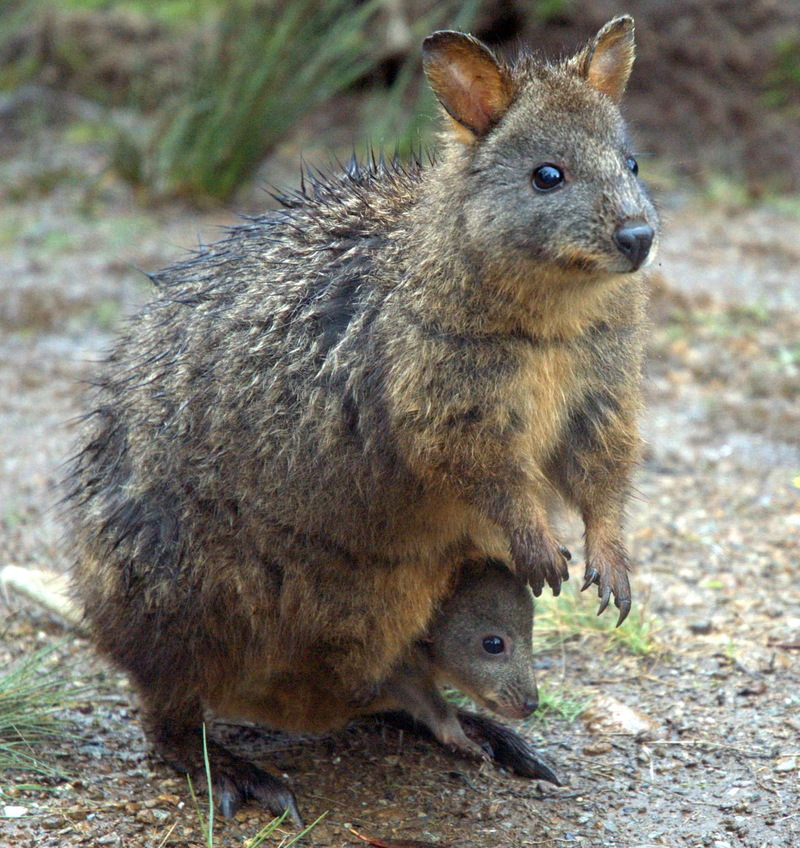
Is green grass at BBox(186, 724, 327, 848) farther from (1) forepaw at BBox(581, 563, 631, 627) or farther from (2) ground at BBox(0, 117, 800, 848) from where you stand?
(1) forepaw at BBox(581, 563, 631, 627)

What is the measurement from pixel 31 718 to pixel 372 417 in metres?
1.58

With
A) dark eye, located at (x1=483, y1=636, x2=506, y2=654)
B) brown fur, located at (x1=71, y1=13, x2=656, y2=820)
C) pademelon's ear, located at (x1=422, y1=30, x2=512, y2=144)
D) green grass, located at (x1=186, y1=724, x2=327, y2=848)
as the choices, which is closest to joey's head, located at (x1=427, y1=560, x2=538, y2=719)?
dark eye, located at (x1=483, y1=636, x2=506, y2=654)

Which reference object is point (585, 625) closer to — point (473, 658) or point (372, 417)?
point (473, 658)

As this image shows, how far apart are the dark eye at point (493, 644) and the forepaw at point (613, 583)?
1.10 ft

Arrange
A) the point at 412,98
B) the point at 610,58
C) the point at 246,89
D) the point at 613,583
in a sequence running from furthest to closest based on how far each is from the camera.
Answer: the point at 412,98, the point at 246,89, the point at 613,583, the point at 610,58

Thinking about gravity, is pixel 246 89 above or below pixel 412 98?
below

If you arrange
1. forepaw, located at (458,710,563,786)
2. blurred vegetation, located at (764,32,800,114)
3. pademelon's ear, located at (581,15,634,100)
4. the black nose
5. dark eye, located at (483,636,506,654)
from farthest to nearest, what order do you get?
blurred vegetation, located at (764,32,800,114)
forepaw, located at (458,710,563,786)
dark eye, located at (483,636,506,654)
pademelon's ear, located at (581,15,634,100)
the black nose

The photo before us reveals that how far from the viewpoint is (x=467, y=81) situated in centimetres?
363

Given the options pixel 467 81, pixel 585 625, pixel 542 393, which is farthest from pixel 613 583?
pixel 467 81

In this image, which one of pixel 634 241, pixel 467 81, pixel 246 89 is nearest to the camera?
pixel 634 241

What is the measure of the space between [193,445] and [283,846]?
1.26 m

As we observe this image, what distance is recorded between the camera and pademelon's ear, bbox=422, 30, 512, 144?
141 inches

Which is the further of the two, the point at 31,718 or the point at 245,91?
the point at 245,91

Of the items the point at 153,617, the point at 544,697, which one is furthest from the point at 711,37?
the point at 153,617
